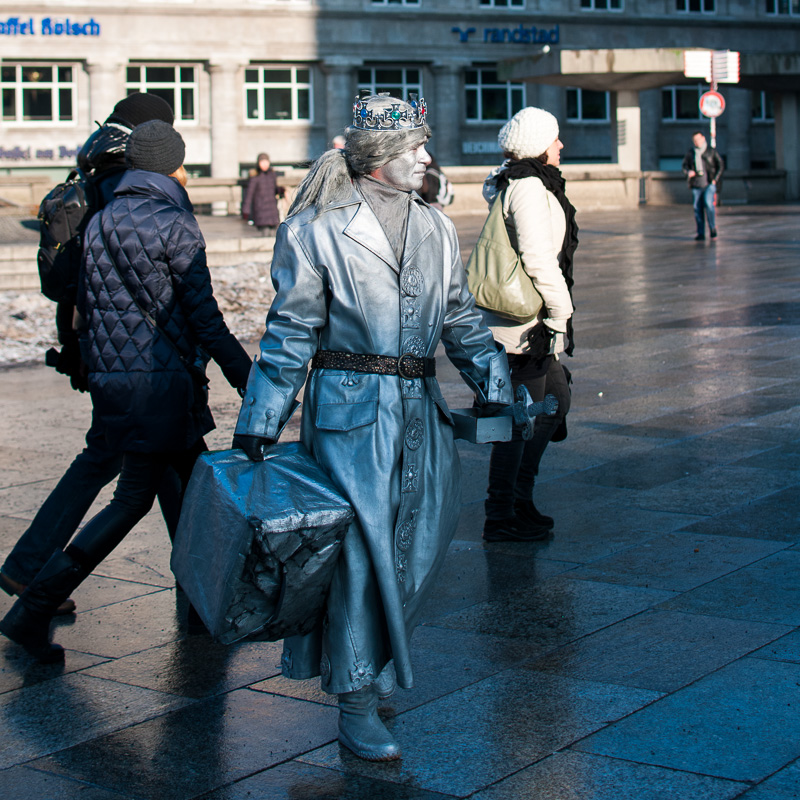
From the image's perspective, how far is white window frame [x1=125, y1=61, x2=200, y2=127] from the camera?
4903 cm

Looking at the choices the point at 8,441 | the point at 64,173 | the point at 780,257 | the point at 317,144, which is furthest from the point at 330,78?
the point at 8,441

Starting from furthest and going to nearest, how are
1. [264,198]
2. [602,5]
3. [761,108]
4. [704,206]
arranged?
[761,108]
[602,5]
[264,198]
[704,206]

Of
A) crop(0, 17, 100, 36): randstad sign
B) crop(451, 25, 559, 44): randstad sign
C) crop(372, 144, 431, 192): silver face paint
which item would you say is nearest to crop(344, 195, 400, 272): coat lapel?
crop(372, 144, 431, 192): silver face paint

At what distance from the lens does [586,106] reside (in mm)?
55375

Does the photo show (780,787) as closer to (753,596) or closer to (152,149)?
(753,596)

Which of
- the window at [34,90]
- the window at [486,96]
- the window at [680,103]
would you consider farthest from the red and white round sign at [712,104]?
the window at [680,103]

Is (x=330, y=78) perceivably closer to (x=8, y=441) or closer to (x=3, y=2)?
(x=3, y=2)

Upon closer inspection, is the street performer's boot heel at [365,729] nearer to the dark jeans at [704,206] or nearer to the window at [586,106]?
the dark jeans at [704,206]

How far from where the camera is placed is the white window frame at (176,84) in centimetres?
4903

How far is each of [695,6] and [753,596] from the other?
2200 inches

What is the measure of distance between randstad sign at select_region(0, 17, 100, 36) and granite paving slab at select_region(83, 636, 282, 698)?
4629 centimetres

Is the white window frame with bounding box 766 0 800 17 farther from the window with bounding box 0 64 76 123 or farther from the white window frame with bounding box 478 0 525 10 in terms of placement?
the window with bounding box 0 64 76 123

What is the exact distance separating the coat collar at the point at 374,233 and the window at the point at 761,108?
57.1 metres

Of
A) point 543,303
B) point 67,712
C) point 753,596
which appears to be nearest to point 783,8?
point 543,303
